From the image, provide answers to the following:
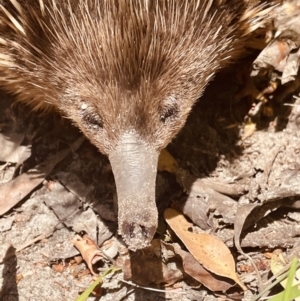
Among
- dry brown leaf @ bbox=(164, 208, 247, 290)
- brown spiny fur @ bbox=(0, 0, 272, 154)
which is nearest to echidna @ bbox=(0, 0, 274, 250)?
brown spiny fur @ bbox=(0, 0, 272, 154)

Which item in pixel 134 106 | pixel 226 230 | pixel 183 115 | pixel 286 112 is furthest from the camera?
pixel 286 112

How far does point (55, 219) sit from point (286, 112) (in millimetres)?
888

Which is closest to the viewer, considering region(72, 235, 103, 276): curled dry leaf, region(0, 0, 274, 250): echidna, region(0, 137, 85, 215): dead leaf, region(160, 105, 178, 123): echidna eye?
region(0, 0, 274, 250): echidna

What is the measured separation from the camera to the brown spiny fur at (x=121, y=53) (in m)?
1.63

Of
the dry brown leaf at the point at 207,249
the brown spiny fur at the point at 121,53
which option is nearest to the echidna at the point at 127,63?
the brown spiny fur at the point at 121,53

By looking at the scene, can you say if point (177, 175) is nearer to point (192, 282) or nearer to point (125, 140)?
point (192, 282)

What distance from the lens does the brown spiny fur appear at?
64.1 inches

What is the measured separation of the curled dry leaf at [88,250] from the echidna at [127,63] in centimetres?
51

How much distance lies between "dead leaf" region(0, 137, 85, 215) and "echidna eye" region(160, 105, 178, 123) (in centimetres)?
63

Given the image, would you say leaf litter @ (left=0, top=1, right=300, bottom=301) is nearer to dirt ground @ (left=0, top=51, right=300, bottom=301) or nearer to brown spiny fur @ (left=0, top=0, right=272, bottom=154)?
dirt ground @ (left=0, top=51, right=300, bottom=301)

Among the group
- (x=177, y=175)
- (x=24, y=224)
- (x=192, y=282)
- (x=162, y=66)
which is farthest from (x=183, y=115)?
(x=24, y=224)

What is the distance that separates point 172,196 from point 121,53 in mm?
705

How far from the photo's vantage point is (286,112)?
229 centimetres

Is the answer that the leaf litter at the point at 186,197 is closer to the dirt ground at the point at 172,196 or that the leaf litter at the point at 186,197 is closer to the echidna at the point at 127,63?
the dirt ground at the point at 172,196
